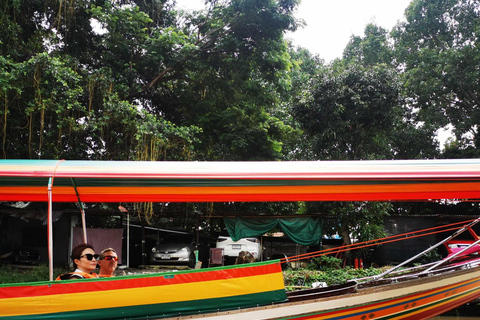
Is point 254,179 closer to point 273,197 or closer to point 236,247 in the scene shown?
point 273,197

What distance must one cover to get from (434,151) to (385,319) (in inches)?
541

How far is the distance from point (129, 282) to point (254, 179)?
4.75 feet

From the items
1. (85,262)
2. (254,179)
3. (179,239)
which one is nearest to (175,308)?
(85,262)

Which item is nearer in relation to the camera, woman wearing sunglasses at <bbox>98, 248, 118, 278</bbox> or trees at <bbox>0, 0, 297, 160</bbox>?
woman wearing sunglasses at <bbox>98, 248, 118, 278</bbox>

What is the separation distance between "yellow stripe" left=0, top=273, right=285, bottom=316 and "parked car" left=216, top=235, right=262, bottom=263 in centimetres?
855

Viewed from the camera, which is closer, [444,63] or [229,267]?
[229,267]

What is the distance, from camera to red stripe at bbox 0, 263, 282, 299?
311 centimetres

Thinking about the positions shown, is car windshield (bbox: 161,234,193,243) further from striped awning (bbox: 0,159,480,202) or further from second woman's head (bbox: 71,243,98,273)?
second woman's head (bbox: 71,243,98,273)

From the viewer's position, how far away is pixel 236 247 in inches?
476

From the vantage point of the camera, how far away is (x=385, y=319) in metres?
4.11

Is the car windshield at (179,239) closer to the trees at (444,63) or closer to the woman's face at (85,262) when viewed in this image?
the woman's face at (85,262)

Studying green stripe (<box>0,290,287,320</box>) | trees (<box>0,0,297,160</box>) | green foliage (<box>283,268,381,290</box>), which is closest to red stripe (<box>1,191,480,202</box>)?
green stripe (<box>0,290,287,320</box>)

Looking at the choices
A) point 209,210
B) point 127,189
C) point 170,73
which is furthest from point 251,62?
point 127,189

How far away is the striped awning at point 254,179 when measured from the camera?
3500 mm
